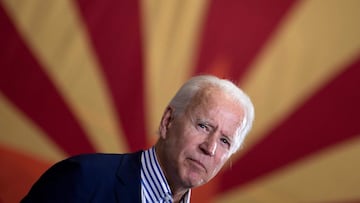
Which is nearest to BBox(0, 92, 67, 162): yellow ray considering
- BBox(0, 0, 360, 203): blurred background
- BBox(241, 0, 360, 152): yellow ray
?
BBox(0, 0, 360, 203): blurred background

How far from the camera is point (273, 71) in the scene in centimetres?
189

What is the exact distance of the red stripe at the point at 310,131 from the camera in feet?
6.20

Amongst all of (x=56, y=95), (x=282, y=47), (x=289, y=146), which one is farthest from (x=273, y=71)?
(x=56, y=95)

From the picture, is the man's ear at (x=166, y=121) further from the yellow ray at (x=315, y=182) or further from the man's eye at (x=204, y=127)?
the yellow ray at (x=315, y=182)

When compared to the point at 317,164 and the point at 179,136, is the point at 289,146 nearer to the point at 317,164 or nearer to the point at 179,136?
the point at 317,164

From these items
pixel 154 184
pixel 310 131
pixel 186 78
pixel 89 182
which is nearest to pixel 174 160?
pixel 154 184

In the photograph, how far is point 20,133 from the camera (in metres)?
1.80

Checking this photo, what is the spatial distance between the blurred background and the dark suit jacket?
79 centimetres

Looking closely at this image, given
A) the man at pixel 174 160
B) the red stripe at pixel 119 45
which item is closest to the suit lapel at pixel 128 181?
the man at pixel 174 160

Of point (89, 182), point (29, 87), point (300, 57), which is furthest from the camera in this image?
point (300, 57)

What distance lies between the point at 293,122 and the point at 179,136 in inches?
35.3

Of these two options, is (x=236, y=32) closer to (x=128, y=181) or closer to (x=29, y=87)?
(x=29, y=87)

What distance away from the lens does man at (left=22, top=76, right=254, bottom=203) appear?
0.99m

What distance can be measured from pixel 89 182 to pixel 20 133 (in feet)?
2.85
